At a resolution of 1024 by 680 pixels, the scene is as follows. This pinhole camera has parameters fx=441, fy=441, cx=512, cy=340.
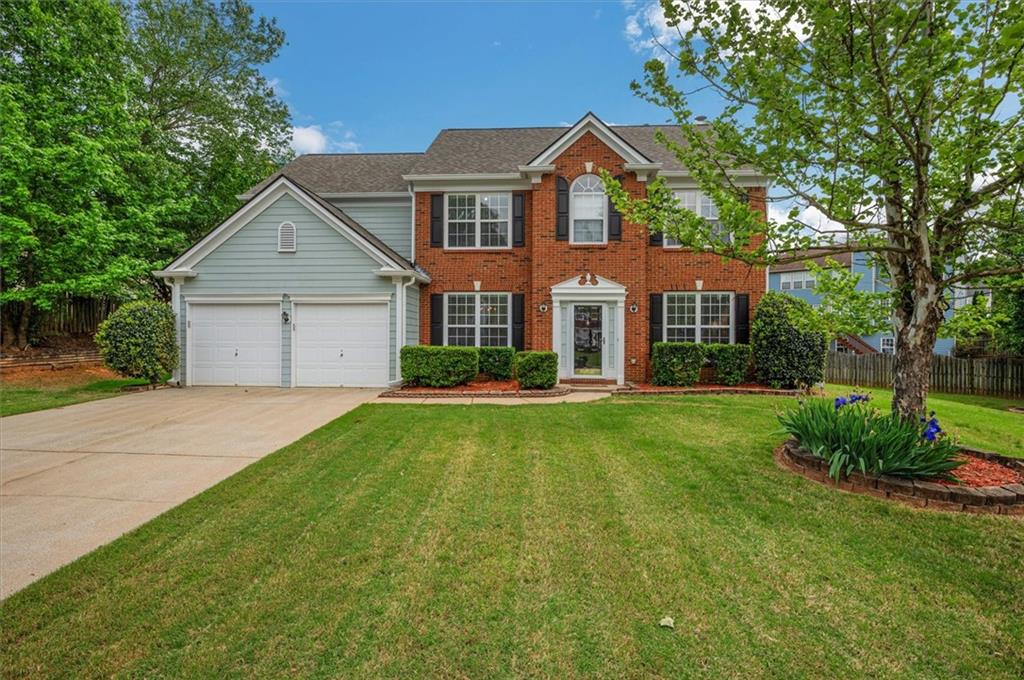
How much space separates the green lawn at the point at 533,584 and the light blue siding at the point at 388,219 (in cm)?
1003

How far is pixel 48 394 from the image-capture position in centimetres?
1045

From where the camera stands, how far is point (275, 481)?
189 inches

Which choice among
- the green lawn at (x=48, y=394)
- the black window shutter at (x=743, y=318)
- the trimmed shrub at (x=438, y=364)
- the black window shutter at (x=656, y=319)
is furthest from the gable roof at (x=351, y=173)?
the black window shutter at (x=743, y=318)

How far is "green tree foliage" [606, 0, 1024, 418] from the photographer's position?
13.0 feet

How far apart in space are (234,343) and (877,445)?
13608mm

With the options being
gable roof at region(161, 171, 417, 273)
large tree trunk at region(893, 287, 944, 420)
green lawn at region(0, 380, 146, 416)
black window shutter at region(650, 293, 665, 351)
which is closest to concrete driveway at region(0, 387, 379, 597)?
green lawn at region(0, 380, 146, 416)

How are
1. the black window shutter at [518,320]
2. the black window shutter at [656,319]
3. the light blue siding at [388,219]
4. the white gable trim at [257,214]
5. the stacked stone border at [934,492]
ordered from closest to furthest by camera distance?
the stacked stone border at [934,492] → the white gable trim at [257,214] → the black window shutter at [656,319] → the black window shutter at [518,320] → the light blue siding at [388,219]

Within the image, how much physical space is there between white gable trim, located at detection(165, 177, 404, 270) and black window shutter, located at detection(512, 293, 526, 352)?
3407 mm

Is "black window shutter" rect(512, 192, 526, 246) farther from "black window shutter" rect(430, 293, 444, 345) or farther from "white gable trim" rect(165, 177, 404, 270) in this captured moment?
"white gable trim" rect(165, 177, 404, 270)

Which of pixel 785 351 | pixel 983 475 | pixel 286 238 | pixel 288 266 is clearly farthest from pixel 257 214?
pixel 983 475

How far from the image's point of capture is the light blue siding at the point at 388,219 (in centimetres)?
1385

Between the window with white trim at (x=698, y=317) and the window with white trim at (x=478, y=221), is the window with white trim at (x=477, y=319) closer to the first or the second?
the window with white trim at (x=478, y=221)

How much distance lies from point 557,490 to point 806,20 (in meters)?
5.38

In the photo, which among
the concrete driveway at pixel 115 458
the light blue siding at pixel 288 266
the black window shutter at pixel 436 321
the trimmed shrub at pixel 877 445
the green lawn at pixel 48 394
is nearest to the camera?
the concrete driveway at pixel 115 458
